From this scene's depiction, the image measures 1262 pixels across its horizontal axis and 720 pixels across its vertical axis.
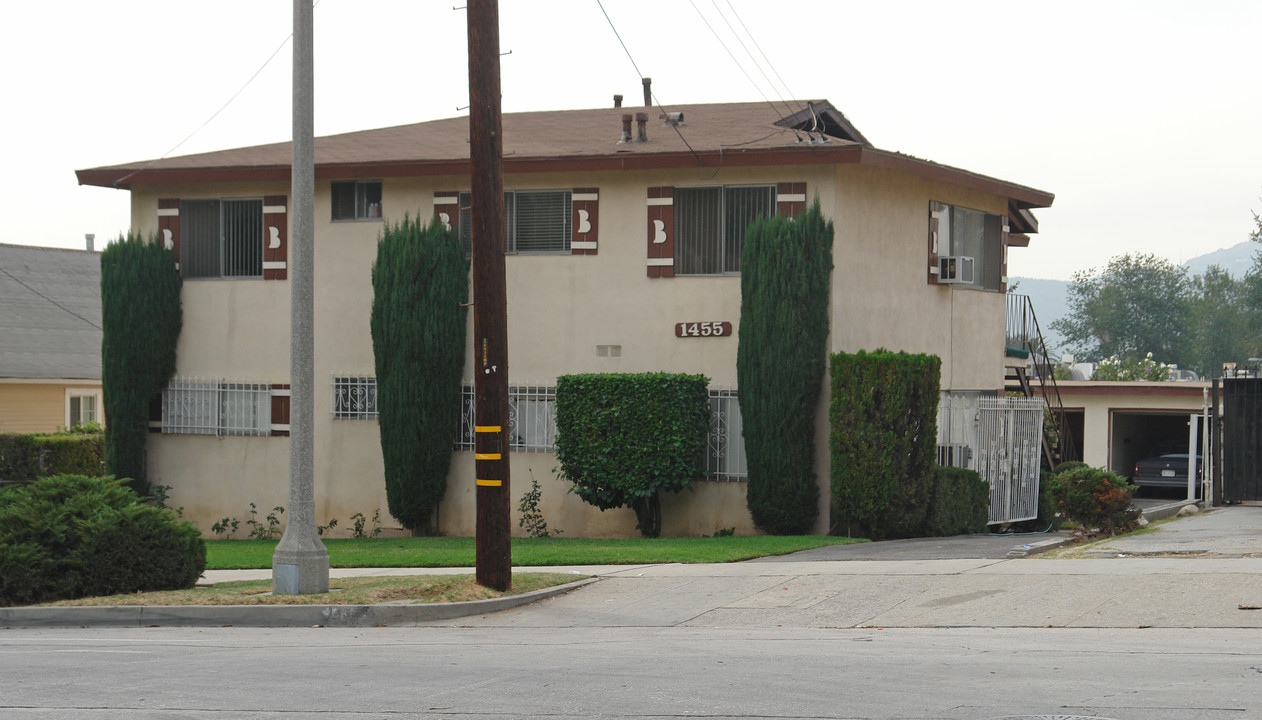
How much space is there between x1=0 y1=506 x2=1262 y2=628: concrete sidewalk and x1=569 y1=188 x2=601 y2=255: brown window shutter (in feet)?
22.2

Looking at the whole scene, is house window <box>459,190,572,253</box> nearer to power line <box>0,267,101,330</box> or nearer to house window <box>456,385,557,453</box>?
house window <box>456,385,557,453</box>

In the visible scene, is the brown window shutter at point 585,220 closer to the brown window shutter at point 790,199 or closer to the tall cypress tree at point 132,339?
the brown window shutter at point 790,199

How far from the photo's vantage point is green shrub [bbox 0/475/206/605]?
13.8 m

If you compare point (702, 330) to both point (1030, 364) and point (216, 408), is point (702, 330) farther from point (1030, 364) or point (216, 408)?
point (1030, 364)

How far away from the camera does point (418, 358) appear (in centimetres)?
2127

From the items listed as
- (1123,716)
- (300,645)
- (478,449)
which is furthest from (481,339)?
(1123,716)

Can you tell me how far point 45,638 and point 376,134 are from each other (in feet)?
45.8

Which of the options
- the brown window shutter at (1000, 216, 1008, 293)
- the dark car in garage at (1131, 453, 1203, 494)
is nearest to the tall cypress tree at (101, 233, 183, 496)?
the brown window shutter at (1000, 216, 1008, 293)

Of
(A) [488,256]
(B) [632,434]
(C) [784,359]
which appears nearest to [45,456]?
(B) [632,434]

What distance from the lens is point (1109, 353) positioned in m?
97.1

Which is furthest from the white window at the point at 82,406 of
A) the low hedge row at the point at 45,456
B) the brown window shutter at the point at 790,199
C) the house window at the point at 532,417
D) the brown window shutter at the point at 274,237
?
the brown window shutter at the point at 790,199

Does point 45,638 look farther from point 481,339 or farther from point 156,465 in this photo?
point 156,465

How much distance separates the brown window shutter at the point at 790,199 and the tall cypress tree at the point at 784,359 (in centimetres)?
32

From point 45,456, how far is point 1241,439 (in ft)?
78.7
